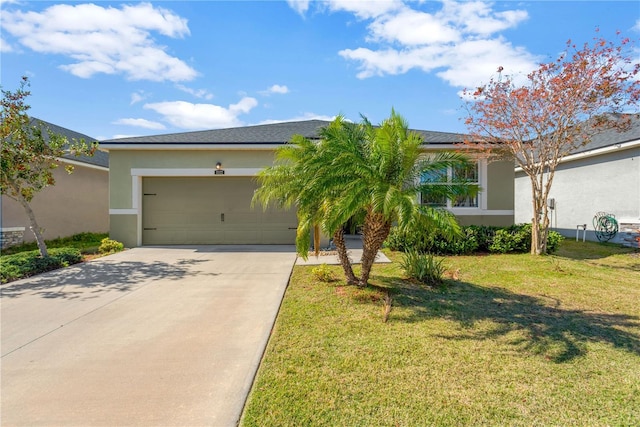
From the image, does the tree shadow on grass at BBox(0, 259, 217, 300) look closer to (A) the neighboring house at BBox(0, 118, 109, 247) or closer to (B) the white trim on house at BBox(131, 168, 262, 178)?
(B) the white trim on house at BBox(131, 168, 262, 178)

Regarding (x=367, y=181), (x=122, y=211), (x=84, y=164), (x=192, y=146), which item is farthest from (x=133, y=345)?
(x=84, y=164)

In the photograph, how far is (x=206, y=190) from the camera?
12.7 metres

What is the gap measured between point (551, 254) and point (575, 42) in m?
6.17

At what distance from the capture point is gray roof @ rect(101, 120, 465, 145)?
11.7 m

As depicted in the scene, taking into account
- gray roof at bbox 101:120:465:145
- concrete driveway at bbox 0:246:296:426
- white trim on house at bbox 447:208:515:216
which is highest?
gray roof at bbox 101:120:465:145

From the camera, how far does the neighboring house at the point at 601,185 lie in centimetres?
1189

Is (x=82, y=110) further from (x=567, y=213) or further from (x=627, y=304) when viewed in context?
(x=567, y=213)

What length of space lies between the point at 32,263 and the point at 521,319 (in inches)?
422

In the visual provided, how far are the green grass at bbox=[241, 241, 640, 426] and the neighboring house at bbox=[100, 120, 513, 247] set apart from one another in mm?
5792

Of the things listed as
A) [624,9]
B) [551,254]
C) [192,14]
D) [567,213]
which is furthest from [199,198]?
[567,213]

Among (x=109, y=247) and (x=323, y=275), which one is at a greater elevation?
(x=109, y=247)

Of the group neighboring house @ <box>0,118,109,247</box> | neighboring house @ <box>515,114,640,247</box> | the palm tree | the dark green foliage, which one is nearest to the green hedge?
the palm tree

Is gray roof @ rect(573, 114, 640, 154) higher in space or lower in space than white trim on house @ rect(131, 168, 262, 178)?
higher

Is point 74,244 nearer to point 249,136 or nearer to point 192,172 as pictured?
point 192,172
